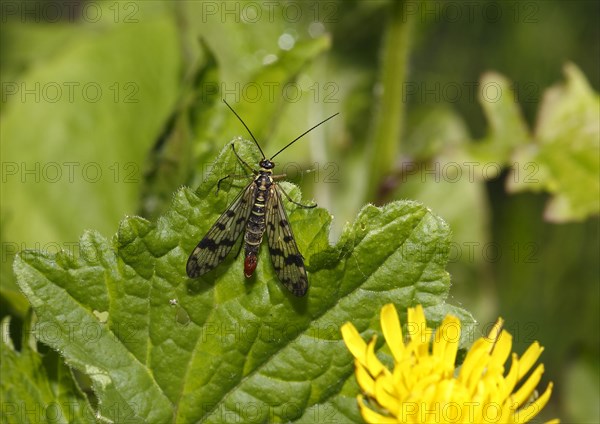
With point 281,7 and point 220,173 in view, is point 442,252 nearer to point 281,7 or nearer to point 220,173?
point 220,173

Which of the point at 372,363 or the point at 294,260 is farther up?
the point at 294,260

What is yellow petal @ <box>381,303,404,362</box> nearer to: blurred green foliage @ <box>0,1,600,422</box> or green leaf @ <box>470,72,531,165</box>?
blurred green foliage @ <box>0,1,600,422</box>

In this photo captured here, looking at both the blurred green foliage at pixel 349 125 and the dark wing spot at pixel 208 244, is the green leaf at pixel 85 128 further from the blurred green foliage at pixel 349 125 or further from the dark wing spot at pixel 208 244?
the dark wing spot at pixel 208 244

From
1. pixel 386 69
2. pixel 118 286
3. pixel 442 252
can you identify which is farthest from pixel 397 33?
pixel 118 286

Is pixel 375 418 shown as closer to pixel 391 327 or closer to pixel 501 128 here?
pixel 391 327

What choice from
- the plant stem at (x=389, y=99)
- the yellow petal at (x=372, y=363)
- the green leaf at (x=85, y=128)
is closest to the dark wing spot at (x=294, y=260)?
the yellow petal at (x=372, y=363)

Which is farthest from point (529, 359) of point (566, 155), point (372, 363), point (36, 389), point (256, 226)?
point (566, 155)
